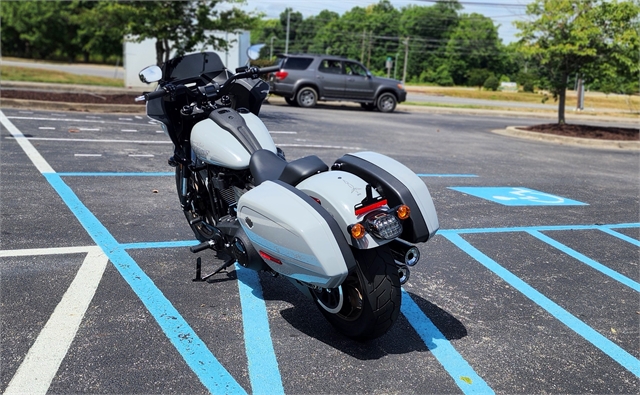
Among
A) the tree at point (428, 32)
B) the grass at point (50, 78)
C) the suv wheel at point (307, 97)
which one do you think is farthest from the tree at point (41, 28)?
the tree at point (428, 32)

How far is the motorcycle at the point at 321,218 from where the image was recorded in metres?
3.18

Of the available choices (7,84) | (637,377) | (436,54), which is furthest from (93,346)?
(436,54)

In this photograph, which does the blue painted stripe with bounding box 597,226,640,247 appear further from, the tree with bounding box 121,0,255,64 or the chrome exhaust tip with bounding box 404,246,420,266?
the tree with bounding box 121,0,255,64

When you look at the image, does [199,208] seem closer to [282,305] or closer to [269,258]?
[282,305]

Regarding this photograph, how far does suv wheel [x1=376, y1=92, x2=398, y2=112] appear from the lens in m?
22.2

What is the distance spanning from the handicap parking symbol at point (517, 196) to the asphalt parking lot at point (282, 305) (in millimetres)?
56

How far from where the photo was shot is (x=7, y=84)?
19.4 metres

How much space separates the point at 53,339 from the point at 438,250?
133 inches

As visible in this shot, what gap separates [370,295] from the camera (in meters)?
3.29

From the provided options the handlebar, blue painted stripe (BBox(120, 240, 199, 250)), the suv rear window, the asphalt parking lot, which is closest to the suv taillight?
the suv rear window

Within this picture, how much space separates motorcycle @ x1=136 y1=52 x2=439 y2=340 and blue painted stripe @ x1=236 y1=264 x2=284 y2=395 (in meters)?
0.30

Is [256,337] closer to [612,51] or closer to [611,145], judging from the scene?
[611,145]

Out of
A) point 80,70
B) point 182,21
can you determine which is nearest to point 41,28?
point 80,70

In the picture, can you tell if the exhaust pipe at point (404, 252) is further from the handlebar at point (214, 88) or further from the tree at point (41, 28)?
the tree at point (41, 28)
